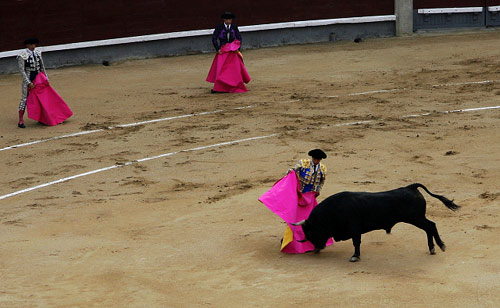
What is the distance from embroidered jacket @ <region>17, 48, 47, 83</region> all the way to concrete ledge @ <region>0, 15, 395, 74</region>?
429 centimetres

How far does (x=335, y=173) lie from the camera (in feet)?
29.9

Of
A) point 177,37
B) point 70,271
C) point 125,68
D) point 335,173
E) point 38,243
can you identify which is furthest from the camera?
point 177,37

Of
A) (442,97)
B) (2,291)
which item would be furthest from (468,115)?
(2,291)

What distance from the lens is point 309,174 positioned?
6.84m

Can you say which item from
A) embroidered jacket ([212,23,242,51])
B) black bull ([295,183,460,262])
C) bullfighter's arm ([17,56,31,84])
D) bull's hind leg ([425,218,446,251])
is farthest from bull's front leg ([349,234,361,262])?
embroidered jacket ([212,23,242,51])

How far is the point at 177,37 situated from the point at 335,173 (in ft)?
30.6

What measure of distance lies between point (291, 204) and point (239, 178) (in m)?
2.32

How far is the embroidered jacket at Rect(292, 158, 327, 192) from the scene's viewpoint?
6824mm

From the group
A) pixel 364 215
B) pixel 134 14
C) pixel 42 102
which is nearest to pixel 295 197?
pixel 364 215

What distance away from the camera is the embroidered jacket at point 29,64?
38.2 feet

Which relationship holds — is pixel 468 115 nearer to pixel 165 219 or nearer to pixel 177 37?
pixel 165 219

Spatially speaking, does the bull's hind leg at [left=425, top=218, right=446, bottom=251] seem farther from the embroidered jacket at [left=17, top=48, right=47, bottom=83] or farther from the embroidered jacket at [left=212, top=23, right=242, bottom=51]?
the embroidered jacket at [left=212, top=23, right=242, bottom=51]

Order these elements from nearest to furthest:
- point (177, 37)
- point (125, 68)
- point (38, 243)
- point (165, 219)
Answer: point (38, 243), point (165, 219), point (125, 68), point (177, 37)

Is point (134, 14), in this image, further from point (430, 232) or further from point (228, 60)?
point (430, 232)
